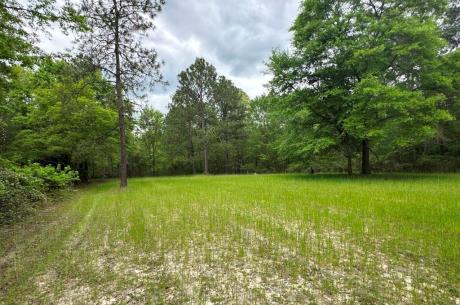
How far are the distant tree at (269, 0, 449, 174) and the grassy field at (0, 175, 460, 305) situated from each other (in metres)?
6.56

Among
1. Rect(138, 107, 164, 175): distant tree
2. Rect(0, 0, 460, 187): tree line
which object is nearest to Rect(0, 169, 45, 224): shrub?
Rect(0, 0, 460, 187): tree line

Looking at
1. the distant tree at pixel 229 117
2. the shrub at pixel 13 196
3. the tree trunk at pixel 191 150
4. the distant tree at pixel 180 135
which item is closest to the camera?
the shrub at pixel 13 196

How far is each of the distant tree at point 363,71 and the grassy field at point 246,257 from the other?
21.5 feet

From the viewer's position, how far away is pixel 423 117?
11969mm

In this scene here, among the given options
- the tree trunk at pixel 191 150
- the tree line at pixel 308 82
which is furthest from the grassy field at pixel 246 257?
the tree trunk at pixel 191 150

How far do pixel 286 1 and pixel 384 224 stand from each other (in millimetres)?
13257

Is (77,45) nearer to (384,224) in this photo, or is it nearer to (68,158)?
(68,158)

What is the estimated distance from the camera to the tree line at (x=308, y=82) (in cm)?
1179

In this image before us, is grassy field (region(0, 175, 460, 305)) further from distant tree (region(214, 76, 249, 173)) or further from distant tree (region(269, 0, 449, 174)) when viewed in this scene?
distant tree (region(214, 76, 249, 173))

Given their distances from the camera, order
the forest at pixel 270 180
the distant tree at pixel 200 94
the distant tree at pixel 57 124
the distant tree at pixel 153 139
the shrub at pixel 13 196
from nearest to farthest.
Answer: the forest at pixel 270 180 < the shrub at pixel 13 196 < the distant tree at pixel 57 124 < the distant tree at pixel 200 94 < the distant tree at pixel 153 139

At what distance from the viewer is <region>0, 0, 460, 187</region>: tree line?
1179cm

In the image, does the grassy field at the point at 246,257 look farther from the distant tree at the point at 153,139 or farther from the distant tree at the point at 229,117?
the distant tree at the point at 153,139

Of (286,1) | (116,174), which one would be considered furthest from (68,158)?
(286,1)

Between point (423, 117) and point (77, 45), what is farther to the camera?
point (77, 45)
